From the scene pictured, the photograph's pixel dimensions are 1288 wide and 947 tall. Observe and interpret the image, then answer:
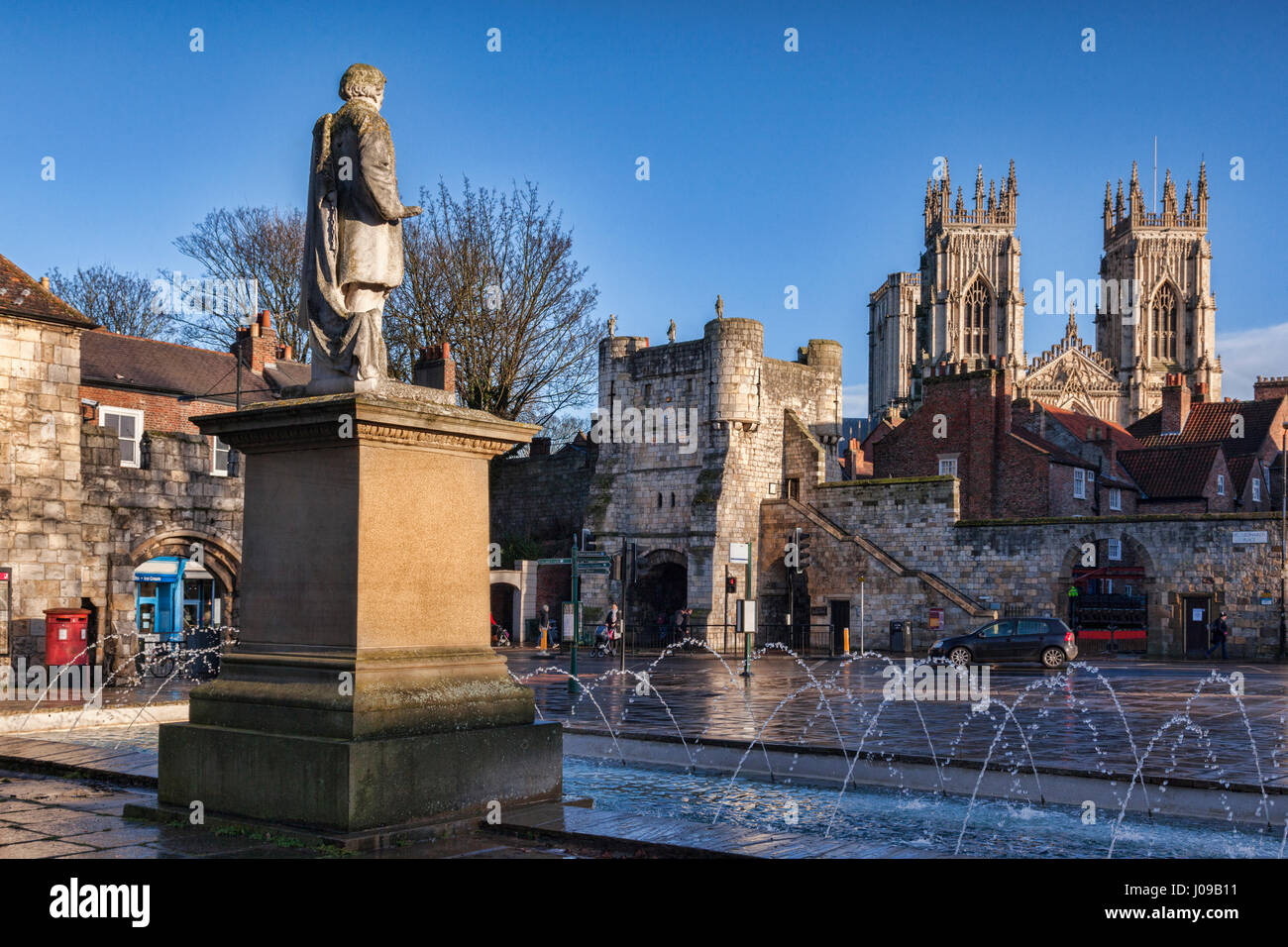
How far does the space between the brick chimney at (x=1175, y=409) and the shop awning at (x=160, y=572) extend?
4768cm

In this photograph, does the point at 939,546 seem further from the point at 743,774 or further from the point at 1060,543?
the point at 743,774

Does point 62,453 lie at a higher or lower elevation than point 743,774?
higher

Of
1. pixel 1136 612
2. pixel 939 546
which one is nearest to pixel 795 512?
pixel 939 546

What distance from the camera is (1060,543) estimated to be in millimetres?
37906

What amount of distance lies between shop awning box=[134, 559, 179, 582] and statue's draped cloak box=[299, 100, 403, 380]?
27599 mm

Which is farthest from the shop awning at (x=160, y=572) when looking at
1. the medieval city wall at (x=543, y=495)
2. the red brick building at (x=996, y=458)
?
the red brick building at (x=996, y=458)

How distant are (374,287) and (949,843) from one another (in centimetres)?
466

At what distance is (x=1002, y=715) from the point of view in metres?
16.7

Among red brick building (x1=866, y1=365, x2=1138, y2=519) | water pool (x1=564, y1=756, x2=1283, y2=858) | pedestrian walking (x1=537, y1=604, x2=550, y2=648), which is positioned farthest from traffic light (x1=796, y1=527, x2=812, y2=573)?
water pool (x1=564, y1=756, x2=1283, y2=858)

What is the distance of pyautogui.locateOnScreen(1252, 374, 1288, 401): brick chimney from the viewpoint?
66794 mm

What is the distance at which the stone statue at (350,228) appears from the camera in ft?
23.7

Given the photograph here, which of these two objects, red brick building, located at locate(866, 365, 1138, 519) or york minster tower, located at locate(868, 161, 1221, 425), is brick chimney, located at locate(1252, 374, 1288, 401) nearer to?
red brick building, located at locate(866, 365, 1138, 519)
